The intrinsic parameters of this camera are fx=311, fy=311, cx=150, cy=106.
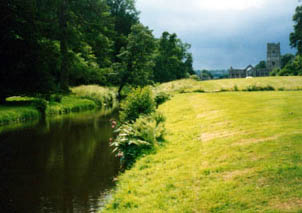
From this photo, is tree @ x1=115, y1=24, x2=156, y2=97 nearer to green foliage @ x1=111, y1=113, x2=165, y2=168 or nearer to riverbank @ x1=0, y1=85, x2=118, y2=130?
riverbank @ x1=0, y1=85, x2=118, y2=130

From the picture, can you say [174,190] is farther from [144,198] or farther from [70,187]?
[70,187]

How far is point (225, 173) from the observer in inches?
242

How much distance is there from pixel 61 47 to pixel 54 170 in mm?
24856

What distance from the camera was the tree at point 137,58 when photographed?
156 feet

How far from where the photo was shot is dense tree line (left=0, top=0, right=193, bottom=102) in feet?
69.9

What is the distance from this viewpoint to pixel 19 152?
1140cm

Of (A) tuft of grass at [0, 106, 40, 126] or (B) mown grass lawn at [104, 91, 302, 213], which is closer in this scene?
(B) mown grass lawn at [104, 91, 302, 213]

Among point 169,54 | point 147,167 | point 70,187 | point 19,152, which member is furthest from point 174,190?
point 169,54

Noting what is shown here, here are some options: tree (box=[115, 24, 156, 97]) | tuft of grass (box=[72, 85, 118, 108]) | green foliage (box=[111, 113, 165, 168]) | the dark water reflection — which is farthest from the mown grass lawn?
tree (box=[115, 24, 156, 97])

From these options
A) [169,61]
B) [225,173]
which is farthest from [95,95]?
[169,61]

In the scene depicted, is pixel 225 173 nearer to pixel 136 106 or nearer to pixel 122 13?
pixel 136 106

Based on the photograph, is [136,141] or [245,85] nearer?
[136,141]

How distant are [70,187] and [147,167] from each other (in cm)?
196

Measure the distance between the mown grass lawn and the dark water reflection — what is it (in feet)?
2.64
